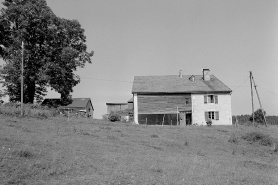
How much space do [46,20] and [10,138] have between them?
28.8m

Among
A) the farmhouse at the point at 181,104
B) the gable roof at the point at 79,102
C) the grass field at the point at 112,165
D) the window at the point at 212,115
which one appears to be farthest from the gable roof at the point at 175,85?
the grass field at the point at 112,165

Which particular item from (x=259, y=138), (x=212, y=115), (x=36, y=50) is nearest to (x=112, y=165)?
(x=259, y=138)

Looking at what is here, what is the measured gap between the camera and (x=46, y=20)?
41.1m

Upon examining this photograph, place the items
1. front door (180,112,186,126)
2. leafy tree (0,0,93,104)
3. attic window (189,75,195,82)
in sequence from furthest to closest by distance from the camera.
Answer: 1. attic window (189,75,195,82)
2. front door (180,112,186,126)
3. leafy tree (0,0,93,104)

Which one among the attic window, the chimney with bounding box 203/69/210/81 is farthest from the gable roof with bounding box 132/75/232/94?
the chimney with bounding box 203/69/210/81

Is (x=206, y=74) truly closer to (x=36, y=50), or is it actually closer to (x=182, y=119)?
(x=182, y=119)

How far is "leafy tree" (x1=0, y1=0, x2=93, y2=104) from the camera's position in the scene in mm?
39031

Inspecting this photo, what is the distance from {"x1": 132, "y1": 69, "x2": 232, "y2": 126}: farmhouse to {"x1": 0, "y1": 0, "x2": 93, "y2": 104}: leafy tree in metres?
12.2

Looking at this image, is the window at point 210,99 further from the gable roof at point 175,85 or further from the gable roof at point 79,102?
the gable roof at point 79,102

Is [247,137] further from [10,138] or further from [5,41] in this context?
[5,41]

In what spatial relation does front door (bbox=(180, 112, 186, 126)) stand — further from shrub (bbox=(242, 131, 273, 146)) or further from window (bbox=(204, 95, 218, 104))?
shrub (bbox=(242, 131, 273, 146))

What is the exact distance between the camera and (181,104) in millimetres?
49656

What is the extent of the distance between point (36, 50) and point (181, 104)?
81.3 ft

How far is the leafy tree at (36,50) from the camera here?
39.0 metres
